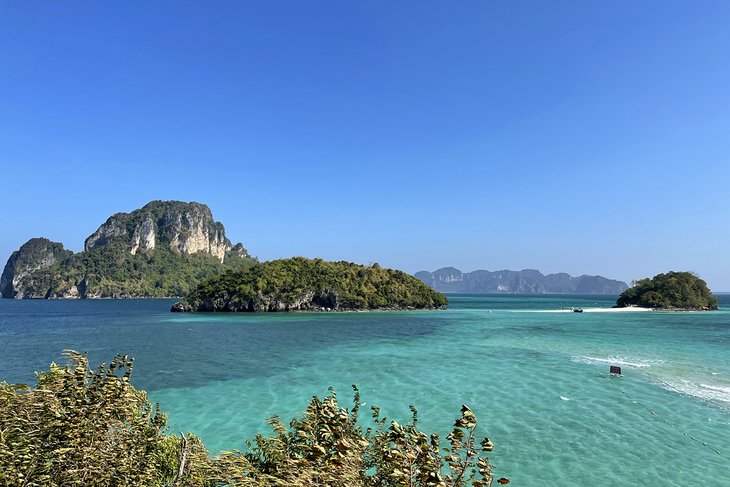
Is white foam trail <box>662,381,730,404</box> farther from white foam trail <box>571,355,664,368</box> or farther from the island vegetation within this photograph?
the island vegetation

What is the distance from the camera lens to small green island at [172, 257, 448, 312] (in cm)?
13000

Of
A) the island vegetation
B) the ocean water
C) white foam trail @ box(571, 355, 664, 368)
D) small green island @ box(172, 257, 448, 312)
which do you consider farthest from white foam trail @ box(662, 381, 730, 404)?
small green island @ box(172, 257, 448, 312)

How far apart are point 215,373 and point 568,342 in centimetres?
4491

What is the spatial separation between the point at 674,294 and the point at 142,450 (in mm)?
180686

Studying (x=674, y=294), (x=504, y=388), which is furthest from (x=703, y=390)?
(x=674, y=294)

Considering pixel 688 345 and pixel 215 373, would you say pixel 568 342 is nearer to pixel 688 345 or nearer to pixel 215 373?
pixel 688 345

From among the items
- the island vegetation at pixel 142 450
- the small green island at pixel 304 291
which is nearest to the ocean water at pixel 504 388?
the island vegetation at pixel 142 450

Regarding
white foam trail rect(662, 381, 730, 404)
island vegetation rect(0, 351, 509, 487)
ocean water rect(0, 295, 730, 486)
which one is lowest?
ocean water rect(0, 295, 730, 486)

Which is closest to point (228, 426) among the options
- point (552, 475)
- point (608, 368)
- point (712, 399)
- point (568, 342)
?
point (552, 475)

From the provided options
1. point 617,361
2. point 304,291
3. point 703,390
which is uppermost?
point 304,291

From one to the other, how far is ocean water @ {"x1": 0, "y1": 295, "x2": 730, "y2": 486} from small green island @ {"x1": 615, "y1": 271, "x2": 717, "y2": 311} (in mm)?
103520

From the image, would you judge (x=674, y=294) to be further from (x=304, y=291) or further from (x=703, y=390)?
(x=703, y=390)

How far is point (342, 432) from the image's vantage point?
24.1 feet

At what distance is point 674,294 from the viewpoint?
5778 inches
